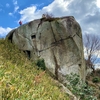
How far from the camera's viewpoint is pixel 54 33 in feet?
56.5

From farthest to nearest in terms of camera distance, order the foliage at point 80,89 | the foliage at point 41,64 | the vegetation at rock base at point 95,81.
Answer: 1. the vegetation at rock base at point 95,81
2. the foliage at point 41,64
3. the foliage at point 80,89

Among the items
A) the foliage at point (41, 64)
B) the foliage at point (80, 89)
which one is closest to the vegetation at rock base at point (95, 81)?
the foliage at point (41, 64)

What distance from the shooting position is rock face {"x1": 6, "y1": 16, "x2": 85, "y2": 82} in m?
16.8

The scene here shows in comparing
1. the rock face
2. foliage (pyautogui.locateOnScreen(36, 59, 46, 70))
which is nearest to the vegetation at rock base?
the rock face

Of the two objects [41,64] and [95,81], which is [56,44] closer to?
[41,64]

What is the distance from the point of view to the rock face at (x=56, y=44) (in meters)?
16.8

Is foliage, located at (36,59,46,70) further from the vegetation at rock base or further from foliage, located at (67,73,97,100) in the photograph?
the vegetation at rock base

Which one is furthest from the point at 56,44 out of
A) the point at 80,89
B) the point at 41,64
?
the point at 80,89

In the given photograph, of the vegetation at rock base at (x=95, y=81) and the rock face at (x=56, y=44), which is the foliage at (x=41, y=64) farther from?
the vegetation at rock base at (x=95, y=81)

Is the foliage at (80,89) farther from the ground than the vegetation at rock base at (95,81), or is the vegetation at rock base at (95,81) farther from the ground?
the vegetation at rock base at (95,81)

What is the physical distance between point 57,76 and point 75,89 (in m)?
4.36

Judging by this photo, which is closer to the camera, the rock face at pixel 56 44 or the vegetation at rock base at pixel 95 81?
the rock face at pixel 56 44

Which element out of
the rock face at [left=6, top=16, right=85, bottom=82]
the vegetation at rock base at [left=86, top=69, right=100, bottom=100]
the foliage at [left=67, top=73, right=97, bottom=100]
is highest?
the rock face at [left=6, top=16, right=85, bottom=82]

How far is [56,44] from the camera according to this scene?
674 inches
